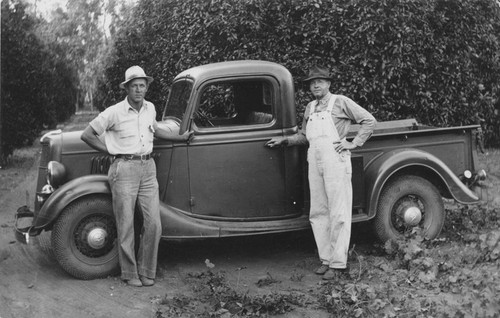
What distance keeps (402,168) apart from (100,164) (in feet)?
9.56

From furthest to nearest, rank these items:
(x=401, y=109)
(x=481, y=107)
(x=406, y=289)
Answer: (x=481, y=107), (x=401, y=109), (x=406, y=289)

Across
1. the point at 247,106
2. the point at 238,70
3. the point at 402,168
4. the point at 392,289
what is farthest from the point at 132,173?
the point at 402,168

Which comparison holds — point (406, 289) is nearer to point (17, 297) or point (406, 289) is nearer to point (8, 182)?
point (17, 297)

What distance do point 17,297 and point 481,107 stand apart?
8.63m

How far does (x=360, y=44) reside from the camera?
27.2 ft

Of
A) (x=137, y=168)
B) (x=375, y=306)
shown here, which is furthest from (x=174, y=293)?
(x=375, y=306)

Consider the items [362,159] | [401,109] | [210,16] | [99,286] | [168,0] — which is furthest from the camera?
[168,0]

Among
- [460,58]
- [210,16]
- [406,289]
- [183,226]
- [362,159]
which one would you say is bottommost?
[406,289]

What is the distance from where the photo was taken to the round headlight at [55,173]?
5312mm

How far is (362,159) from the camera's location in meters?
5.46

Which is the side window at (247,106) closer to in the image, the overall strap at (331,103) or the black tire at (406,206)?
the overall strap at (331,103)

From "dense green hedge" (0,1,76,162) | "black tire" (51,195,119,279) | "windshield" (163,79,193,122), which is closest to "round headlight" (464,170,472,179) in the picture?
"windshield" (163,79,193,122)

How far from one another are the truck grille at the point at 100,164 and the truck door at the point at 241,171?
812 mm

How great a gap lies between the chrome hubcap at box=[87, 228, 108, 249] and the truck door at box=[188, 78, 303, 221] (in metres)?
0.85
